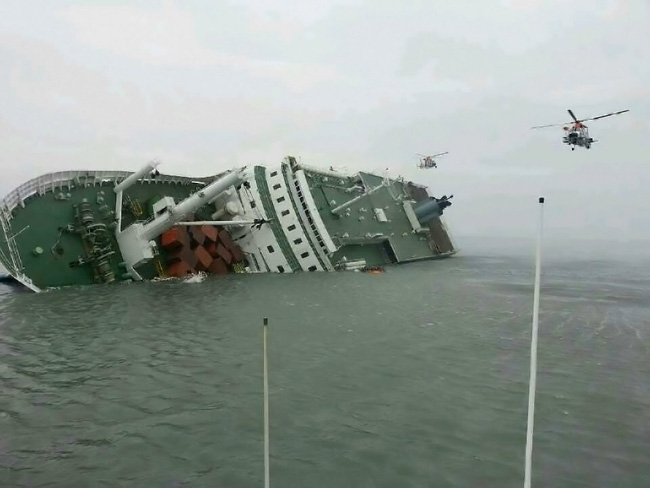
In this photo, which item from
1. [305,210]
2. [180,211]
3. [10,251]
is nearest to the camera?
[10,251]

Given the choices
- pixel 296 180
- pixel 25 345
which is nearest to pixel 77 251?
pixel 25 345

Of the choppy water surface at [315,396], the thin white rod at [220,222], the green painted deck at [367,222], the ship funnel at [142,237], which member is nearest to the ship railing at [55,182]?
the ship funnel at [142,237]

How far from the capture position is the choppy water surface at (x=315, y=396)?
930 cm

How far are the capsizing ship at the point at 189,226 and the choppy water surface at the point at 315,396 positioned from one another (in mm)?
7769

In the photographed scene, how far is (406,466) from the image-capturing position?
30.8 feet

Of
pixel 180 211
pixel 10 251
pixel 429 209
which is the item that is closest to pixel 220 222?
pixel 180 211

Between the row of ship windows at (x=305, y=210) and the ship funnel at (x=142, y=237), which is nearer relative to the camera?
A: the ship funnel at (x=142, y=237)

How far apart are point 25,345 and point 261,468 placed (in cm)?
1260

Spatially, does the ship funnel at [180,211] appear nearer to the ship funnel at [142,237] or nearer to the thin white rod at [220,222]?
the ship funnel at [142,237]

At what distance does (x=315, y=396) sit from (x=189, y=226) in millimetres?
30205

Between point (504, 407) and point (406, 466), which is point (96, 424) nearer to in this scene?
point (406, 466)

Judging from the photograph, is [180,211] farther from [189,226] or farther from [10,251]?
[10,251]

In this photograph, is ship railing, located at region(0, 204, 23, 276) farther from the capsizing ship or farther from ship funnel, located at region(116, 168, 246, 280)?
ship funnel, located at region(116, 168, 246, 280)

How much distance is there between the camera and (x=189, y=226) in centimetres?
4069
